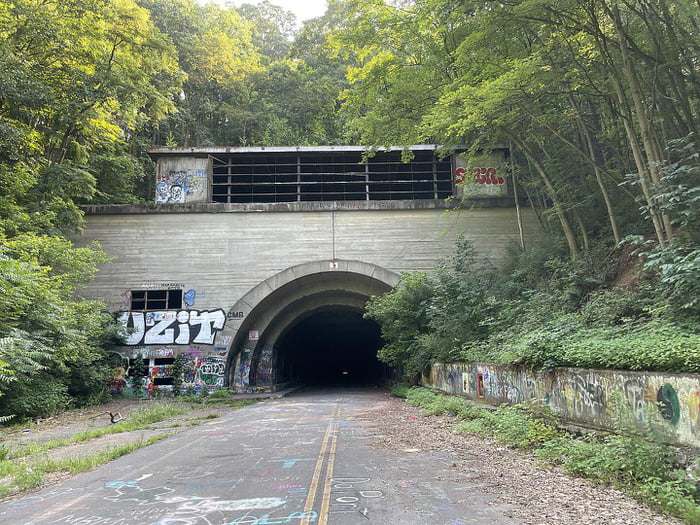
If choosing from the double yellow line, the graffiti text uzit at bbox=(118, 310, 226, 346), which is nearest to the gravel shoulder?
the double yellow line

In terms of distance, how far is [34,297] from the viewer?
14.1 metres

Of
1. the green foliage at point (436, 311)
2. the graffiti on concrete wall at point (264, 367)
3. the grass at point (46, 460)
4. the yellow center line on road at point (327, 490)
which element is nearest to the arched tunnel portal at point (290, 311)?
the graffiti on concrete wall at point (264, 367)

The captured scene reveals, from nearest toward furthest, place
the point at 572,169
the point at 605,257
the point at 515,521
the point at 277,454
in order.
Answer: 1. the point at 515,521
2. the point at 277,454
3. the point at 605,257
4. the point at 572,169

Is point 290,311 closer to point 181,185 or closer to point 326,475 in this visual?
point 181,185

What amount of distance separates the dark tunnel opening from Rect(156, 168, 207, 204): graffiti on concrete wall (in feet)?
35.4

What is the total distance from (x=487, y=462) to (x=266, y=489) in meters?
3.60

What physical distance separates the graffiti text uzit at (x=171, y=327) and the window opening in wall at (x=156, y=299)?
411 mm

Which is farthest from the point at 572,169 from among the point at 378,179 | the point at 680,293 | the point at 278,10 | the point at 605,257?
the point at 278,10

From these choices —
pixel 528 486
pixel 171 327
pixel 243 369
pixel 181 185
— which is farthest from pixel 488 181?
pixel 528 486

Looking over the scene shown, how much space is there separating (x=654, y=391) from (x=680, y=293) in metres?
3.58

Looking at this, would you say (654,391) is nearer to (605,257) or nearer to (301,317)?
(605,257)

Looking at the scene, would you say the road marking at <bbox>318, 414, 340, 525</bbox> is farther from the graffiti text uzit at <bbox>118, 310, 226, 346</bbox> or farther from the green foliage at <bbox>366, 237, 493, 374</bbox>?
the graffiti text uzit at <bbox>118, 310, 226, 346</bbox>

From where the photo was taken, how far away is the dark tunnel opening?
116 feet

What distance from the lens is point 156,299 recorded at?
23.0 metres
